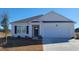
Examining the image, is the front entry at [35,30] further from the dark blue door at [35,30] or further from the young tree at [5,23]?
the young tree at [5,23]

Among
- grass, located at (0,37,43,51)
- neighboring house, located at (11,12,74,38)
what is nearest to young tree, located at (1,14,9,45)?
grass, located at (0,37,43,51)

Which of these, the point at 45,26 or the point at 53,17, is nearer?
the point at 45,26

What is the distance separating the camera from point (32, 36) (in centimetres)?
2100

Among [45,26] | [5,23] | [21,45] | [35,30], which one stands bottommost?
[21,45]

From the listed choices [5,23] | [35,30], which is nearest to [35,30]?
[35,30]

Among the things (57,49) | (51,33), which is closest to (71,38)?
(51,33)

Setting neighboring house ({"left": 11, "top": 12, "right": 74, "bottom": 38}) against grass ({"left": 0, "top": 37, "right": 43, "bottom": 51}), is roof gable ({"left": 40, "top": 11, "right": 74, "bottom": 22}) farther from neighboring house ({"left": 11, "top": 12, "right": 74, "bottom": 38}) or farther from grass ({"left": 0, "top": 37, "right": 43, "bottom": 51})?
grass ({"left": 0, "top": 37, "right": 43, "bottom": 51})

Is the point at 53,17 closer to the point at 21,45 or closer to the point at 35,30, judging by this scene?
the point at 35,30

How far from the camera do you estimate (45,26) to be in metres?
20.8

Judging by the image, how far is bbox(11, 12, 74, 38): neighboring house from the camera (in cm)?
2031

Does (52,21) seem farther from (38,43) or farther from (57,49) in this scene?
(57,49)

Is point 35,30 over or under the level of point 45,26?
under

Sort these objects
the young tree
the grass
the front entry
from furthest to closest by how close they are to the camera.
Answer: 1. the front entry
2. the young tree
3. the grass

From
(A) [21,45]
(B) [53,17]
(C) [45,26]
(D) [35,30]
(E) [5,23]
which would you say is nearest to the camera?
(A) [21,45]
